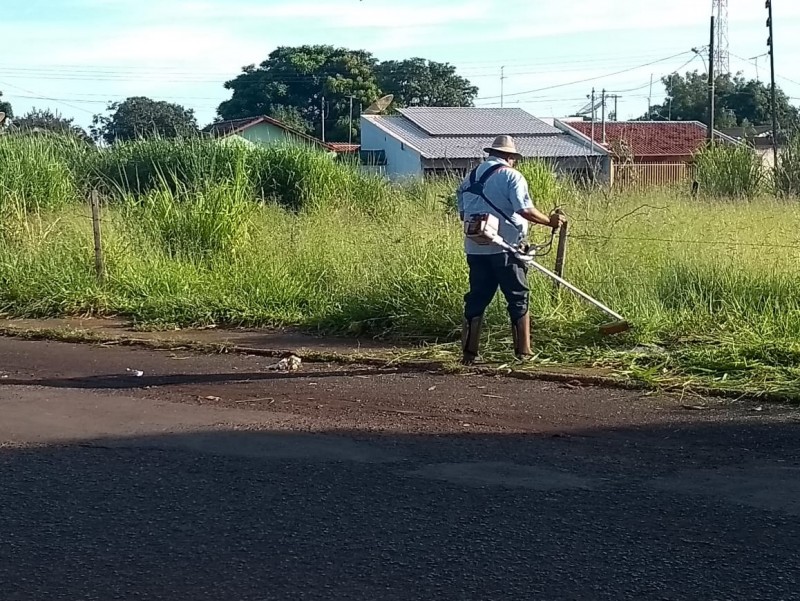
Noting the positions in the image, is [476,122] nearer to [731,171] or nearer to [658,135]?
[658,135]

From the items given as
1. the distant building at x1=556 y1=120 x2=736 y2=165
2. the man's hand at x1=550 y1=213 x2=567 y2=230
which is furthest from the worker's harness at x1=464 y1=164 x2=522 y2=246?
the distant building at x1=556 y1=120 x2=736 y2=165

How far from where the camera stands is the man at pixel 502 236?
796 centimetres

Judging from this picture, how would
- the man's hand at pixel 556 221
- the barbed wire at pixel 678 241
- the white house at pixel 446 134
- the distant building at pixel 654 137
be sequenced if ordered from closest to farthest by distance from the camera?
the man's hand at pixel 556 221
the barbed wire at pixel 678 241
the distant building at pixel 654 137
the white house at pixel 446 134

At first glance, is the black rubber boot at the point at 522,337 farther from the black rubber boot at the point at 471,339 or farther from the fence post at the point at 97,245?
the fence post at the point at 97,245

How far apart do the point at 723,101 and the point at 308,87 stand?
1202 inches

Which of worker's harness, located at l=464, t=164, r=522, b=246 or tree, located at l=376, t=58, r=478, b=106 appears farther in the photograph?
tree, located at l=376, t=58, r=478, b=106

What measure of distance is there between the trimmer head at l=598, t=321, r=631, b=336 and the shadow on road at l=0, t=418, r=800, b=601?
216 centimetres

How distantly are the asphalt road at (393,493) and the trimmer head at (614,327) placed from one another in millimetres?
1210

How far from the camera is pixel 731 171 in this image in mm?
22344

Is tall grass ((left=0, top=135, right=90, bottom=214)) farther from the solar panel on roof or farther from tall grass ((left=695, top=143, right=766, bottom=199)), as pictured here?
the solar panel on roof

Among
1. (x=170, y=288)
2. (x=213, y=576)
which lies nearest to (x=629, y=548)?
(x=213, y=576)

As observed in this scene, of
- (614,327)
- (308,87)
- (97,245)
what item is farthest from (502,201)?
(308,87)

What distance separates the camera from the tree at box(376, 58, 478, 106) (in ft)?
239

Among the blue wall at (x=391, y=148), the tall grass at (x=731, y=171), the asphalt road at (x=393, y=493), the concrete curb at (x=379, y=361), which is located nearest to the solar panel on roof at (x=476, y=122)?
the blue wall at (x=391, y=148)
